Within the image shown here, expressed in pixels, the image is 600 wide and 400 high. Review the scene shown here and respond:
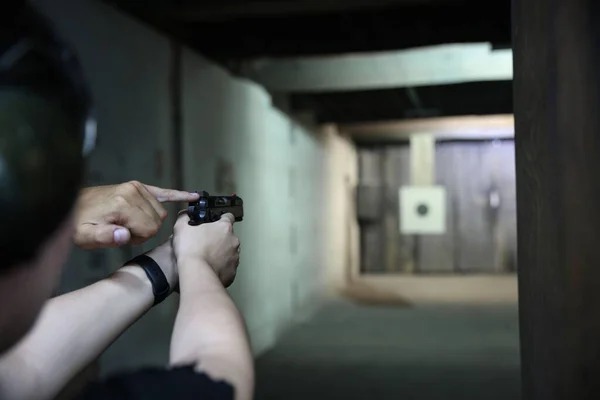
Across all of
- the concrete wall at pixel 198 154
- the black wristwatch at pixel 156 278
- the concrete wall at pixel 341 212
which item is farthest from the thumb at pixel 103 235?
the concrete wall at pixel 341 212

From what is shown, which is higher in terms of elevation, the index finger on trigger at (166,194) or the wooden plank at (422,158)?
the wooden plank at (422,158)

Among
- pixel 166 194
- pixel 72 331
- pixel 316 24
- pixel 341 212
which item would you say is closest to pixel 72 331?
pixel 72 331

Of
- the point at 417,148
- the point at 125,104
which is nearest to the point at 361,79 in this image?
the point at 125,104

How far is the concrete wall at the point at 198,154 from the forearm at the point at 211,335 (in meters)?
1.13

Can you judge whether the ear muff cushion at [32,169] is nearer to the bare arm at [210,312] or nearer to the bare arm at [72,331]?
the bare arm at [210,312]

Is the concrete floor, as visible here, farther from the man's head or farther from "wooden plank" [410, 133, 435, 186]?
the man's head

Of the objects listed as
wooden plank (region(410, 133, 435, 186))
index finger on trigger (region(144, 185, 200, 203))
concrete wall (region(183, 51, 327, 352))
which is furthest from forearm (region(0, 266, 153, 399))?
wooden plank (region(410, 133, 435, 186))

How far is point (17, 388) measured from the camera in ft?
2.26

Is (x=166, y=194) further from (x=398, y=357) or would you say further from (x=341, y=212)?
(x=341, y=212)

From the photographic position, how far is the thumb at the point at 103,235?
81 centimetres

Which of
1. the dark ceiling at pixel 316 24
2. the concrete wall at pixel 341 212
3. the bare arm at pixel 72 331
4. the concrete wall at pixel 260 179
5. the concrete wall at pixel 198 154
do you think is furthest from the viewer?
the concrete wall at pixel 341 212

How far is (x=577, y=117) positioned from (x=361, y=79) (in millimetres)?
2356

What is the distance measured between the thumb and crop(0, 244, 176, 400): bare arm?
38 millimetres

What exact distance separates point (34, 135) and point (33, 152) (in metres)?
0.01
